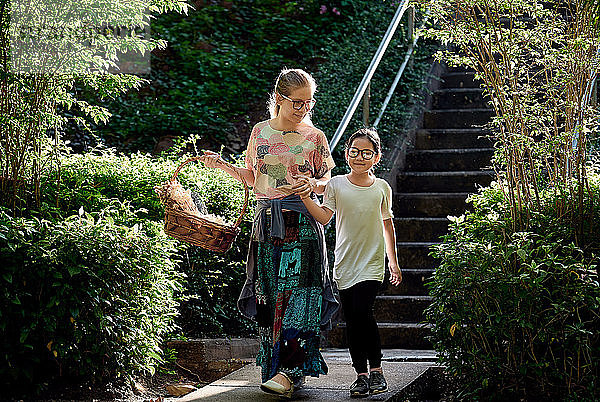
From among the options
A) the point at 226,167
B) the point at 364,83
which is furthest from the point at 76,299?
the point at 364,83

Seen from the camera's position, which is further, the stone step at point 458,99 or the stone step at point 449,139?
the stone step at point 458,99

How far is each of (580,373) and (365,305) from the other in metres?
1.14

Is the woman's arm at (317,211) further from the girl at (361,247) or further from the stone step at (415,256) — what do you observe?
the stone step at (415,256)

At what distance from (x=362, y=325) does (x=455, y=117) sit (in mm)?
4957

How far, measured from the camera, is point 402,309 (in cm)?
663

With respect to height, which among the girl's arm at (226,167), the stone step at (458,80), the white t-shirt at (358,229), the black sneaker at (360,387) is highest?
the stone step at (458,80)

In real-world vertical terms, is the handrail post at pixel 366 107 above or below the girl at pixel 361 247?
above

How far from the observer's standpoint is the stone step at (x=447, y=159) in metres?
8.06

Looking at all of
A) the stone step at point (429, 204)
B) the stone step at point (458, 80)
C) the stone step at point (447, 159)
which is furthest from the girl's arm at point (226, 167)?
the stone step at point (458, 80)

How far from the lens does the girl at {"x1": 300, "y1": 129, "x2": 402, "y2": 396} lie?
14.3 ft

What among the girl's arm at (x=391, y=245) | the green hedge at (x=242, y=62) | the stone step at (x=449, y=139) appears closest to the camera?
the girl's arm at (x=391, y=245)

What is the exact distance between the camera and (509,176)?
4.67m

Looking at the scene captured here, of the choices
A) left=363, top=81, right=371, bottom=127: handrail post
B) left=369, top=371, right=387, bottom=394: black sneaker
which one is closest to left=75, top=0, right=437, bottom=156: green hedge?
left=363, top=81, right=371, bottom=127: handrail post

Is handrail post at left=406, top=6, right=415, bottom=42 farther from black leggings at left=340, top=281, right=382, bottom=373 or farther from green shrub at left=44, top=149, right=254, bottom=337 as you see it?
black leggings at left=340, top=281, right=382, bottom=373
